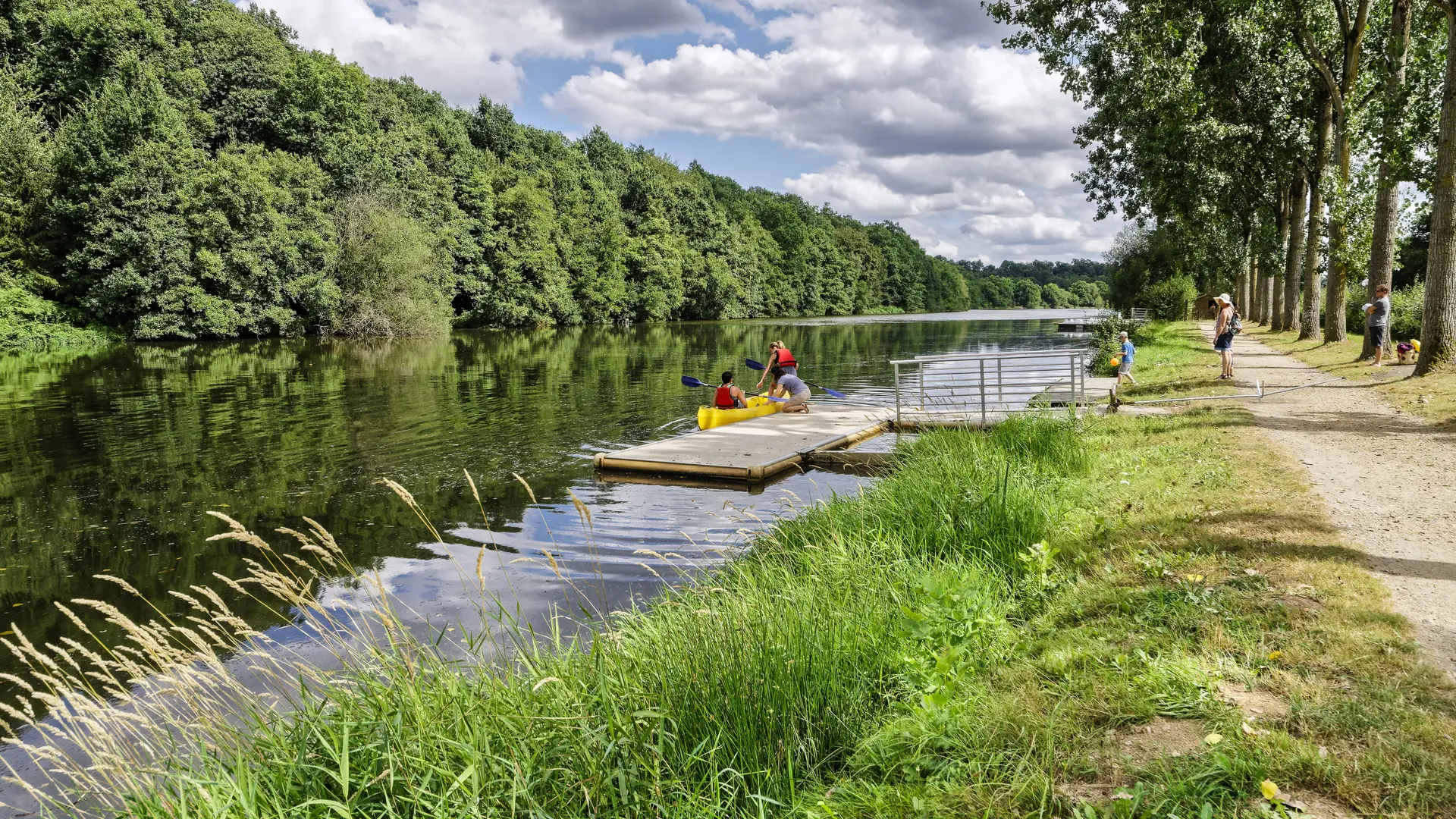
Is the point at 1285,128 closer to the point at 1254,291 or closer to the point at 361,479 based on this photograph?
the point at 1254,291

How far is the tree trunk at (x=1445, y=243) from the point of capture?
13.8m

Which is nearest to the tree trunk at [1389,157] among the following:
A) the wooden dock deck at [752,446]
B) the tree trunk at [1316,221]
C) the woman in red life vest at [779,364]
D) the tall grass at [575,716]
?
the tree trunk at [1316,221]

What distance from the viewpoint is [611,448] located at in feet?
52.2

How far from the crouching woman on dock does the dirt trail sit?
27.6 feet

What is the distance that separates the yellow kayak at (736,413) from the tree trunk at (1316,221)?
15.9 m

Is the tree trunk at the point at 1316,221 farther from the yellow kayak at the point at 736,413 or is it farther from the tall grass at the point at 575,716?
the tall grass at the point at 575,716

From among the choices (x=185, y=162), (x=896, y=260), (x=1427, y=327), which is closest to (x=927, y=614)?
(x=1427, y=327)

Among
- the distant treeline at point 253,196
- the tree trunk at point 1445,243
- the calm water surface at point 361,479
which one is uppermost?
the distant treeline at point 253,196

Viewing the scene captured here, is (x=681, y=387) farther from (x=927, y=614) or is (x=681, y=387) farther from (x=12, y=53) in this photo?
(x=12, y=53)

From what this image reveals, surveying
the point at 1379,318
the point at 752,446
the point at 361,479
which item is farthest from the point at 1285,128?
the point at 361,479

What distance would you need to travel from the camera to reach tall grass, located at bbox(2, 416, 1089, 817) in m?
3.21

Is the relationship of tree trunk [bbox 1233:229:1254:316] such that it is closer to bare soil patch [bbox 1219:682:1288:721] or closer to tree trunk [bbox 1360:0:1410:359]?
tree trunk [bbox 1360:0:1410:359]

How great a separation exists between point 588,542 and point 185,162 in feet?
150

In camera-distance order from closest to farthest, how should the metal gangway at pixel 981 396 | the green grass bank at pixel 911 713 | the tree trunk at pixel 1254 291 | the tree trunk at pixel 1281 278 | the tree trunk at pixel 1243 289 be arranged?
the green grass bank at pixel 911 713 → the metal gangway at pixel 981 396 → the tree trunk at pixel 1281 278 → the tree trunk at pixel 1243 289 → the tree trunk at pixel 1254 291
